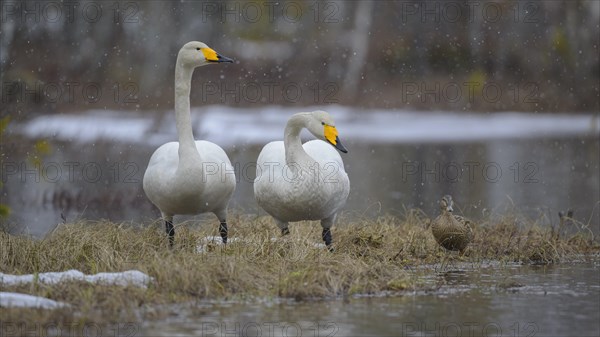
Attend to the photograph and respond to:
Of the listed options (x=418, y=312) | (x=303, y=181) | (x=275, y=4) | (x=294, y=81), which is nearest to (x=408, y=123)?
(x=294, y=81)

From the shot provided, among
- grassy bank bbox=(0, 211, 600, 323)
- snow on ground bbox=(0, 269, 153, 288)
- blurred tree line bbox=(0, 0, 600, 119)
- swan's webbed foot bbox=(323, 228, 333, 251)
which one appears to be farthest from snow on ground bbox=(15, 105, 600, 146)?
snow on ground bbox=(0, 269, 153, 288)

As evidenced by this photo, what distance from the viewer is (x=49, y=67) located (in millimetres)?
30672

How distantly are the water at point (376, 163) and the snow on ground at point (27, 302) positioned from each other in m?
2.74

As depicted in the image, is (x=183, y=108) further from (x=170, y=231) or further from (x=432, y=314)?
(x=432, y=314)

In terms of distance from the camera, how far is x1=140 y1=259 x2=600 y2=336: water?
6.57m

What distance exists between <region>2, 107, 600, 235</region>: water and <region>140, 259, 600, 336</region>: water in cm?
Answer: 285

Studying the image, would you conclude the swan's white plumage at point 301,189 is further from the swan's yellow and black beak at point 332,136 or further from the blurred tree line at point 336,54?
the blurred tree line at point 336,54

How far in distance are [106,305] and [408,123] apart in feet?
76.7

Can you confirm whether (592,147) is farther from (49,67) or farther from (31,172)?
(49,67)

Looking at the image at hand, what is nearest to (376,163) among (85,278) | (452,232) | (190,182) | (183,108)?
(183,108)

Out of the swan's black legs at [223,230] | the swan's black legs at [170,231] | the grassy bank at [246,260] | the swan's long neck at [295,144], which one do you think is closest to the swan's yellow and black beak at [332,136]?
the swan's long neck at [295,144]

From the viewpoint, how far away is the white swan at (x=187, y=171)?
30.4 feet

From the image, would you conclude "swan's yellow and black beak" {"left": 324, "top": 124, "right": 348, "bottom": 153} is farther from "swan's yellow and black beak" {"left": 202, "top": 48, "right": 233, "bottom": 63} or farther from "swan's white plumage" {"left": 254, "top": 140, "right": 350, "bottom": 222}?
"swan's yellow and black beak" {"left": 202, "top": 48, "right": 233, "bottom": 63}

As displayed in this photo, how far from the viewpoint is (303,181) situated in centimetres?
925
